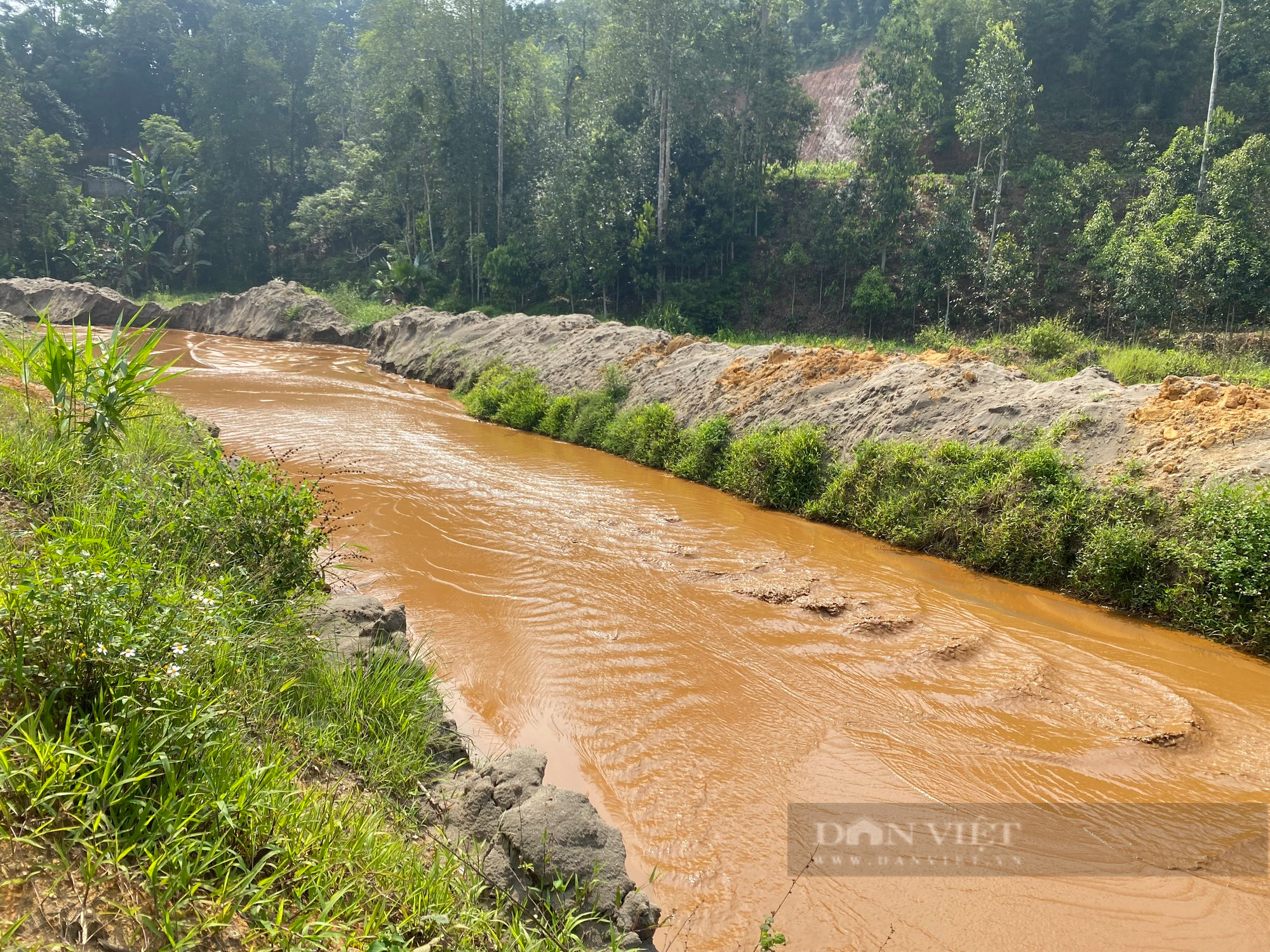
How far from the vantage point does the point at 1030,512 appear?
6895 millimetres

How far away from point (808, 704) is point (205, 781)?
3412 mm

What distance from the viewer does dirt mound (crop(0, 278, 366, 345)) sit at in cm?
2756

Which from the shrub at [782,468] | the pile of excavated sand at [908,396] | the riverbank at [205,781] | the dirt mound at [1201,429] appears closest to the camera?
the riverbank at [205,781]

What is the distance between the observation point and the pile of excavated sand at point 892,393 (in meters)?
6.69

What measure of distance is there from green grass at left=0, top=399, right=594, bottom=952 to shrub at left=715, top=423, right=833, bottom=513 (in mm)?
6072

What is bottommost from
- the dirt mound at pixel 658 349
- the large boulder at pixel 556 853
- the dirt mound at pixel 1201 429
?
the large boulder at pixel 556 853

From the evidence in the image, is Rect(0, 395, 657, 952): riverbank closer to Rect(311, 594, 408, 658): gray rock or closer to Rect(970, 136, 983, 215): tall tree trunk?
Rect(311, 594, 408, 658): gray rock

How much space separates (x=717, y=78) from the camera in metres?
27.6

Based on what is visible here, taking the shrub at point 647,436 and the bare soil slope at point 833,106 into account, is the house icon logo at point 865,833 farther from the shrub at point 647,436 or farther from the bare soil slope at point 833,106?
the bare soil slope at point 833,106

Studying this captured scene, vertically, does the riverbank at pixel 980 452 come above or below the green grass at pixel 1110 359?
below

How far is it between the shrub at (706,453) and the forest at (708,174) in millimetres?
13903

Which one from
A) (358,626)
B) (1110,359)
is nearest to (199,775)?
(358,626)

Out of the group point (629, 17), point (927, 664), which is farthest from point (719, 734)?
point (629, 17)

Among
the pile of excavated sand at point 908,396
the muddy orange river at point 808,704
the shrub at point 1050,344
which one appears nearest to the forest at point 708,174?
the shrub at point 1050,344
